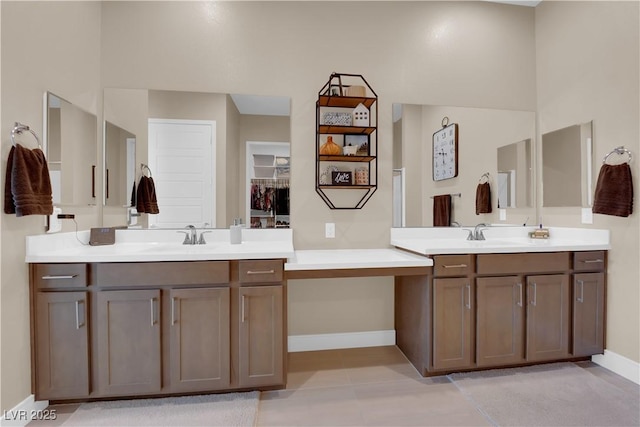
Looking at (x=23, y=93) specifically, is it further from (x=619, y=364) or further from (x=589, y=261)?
(x=619, y=364)

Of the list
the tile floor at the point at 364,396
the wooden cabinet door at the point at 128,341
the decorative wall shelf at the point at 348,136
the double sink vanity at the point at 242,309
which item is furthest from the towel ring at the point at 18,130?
the decorative wall shelf at the point at 348,136

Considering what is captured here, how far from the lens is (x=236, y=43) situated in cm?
251

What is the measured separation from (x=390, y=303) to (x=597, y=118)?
2.09 m

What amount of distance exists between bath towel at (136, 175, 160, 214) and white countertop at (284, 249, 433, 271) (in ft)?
3.74

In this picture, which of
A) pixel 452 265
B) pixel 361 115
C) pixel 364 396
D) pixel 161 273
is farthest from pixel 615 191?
pixel 161 273

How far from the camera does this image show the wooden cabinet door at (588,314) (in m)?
2.26

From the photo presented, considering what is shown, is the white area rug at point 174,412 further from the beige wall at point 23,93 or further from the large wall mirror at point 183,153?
the large wall mirror at point 183,153

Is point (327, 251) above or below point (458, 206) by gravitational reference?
below

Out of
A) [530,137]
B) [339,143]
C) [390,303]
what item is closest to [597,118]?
[530,137]

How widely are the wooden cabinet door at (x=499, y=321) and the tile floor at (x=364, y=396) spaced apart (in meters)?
0.35

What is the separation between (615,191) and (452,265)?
1210 millimetres

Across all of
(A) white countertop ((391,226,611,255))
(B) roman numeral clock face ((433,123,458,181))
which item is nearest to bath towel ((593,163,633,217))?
(A) white countertop ((391,226,611,255))

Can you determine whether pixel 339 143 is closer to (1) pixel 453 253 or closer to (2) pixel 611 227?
(1) pixel 453 253

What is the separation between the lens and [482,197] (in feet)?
9.16
